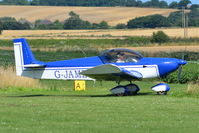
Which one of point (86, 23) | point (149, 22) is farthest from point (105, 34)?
point (86, 23)

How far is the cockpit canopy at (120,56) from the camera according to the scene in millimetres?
18594

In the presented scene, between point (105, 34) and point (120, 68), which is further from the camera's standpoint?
point (105, 34)

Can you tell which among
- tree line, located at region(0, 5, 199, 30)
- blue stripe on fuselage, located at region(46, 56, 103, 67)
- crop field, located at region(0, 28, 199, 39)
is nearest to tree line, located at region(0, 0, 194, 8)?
tree line, located at region(0, 5, 199, 30)

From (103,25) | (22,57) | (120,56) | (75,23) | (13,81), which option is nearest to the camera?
(120,56)

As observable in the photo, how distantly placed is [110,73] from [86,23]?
289ft

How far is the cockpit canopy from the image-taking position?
1859 centimetres

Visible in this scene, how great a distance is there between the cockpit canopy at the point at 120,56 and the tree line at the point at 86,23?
234 ft

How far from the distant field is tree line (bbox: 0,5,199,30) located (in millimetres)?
1628

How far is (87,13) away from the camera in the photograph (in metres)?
113

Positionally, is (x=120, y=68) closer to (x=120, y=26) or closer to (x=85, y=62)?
(x=85, y=62)

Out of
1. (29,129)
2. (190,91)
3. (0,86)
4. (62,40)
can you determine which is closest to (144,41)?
(62,40)

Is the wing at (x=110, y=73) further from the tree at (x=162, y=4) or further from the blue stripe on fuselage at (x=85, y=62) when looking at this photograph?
the tree at (x=162, y=4)

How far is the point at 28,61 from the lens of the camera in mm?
20094

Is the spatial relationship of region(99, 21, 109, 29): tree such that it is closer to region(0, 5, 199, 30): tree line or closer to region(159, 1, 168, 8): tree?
region(0, 5, 199, 30): tree line
